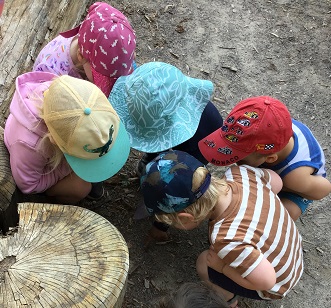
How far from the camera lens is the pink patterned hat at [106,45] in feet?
8.21

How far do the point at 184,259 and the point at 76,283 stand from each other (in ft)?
3.40

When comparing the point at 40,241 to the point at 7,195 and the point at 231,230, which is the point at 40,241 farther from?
the point at 231,230

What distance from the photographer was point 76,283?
180cm

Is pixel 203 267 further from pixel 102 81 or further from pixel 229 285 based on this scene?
pixel 102 81

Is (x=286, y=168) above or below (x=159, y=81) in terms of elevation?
below

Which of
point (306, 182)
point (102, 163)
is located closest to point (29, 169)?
point (102, 163)

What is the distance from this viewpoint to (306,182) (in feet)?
8.18

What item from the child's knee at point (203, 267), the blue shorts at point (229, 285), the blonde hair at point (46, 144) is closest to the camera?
the blonde hair at point (46, 144)

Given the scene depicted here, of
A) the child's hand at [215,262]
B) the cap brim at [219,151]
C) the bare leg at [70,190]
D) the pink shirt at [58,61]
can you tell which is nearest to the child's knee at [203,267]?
the child's hand at [215,262]

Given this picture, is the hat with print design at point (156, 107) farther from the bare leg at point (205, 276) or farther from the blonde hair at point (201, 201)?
the bare leg at point (205, 276)

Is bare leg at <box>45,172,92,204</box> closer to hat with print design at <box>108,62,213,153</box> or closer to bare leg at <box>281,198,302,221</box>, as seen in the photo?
hat with print design at <box>108,62,213,153</box>

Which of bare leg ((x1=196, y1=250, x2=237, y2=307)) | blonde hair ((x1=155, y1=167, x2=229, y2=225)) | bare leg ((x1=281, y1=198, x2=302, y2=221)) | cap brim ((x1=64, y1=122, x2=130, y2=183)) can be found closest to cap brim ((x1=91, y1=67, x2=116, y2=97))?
cap brim ((x1=64, y1=122, x2=130, y2=183))

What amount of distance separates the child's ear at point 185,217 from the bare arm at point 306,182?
2.04ft

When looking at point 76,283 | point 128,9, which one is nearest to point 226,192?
point 76,283
